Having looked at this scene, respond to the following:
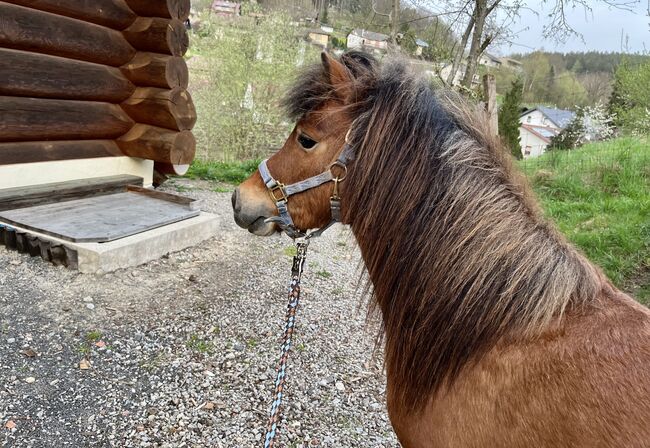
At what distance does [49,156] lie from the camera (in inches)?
174

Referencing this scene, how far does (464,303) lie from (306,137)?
2.85ft

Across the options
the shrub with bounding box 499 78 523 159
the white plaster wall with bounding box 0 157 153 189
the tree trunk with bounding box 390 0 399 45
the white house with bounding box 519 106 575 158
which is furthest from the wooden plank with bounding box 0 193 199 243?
the white house with bounding box 519 106 575 158

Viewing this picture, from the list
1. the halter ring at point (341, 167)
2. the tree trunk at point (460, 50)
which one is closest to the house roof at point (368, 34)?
the tree trunk at point (460, 50)

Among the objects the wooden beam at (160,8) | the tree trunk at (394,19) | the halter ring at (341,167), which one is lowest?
the halter ring at (341,167)

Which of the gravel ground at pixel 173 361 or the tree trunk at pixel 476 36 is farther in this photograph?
the tree trunk at pixel 476 36

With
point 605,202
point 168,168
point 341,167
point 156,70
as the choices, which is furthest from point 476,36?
point 341,167

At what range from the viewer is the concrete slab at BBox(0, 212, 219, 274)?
3.59 m

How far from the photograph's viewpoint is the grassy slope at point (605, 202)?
13.9 ft

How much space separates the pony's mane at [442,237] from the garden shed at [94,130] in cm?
293

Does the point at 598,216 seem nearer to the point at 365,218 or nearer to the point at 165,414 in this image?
the point at 365,218

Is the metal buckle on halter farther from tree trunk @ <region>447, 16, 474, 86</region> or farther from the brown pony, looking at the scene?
tree trunk @ <region>447, 16, 474, 86</region>

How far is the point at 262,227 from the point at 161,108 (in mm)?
3924

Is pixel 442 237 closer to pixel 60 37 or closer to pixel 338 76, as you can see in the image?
pixel 338 76

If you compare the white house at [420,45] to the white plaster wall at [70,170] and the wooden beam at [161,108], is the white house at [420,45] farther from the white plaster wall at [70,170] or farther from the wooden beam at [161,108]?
the white plaster wall at [70,170]
